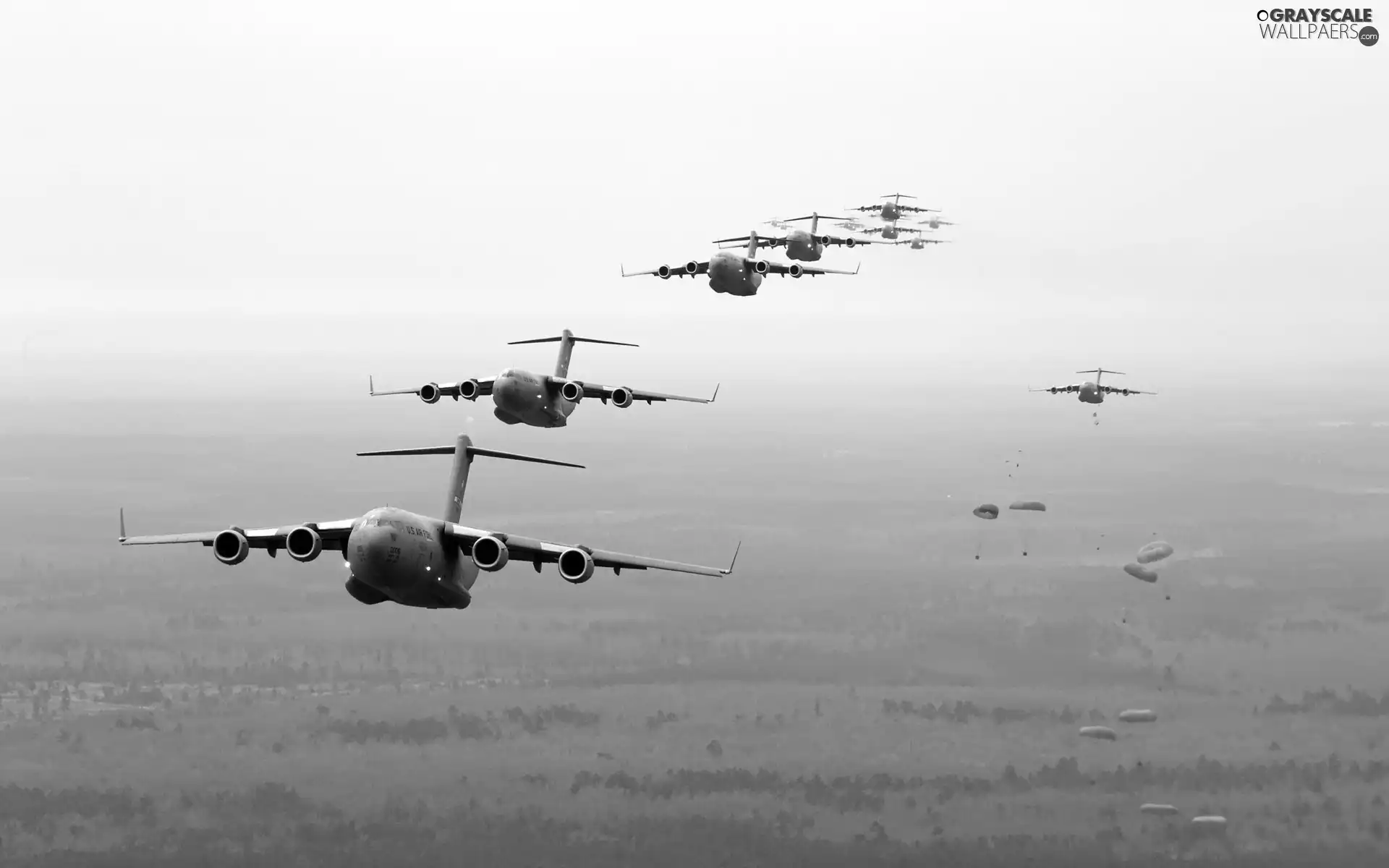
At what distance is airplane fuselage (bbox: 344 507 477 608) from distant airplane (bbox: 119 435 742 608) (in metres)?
0.04

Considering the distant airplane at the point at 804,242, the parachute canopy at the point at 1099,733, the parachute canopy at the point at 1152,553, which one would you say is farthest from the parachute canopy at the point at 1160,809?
the distant airplane at the point at 804,242

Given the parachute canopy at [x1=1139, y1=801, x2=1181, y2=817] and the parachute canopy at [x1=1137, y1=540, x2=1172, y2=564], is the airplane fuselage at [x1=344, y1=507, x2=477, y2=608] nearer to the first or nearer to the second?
the parachute canopy at [x1=1137, y1=540, x2=1172, y2=564]

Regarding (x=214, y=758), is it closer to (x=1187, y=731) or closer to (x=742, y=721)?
(x=742, y=721)

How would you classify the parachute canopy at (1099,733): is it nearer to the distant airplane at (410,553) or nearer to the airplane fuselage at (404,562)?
the distant airplane at (410,553)

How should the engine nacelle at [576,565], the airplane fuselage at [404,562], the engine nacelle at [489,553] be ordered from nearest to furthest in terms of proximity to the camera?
1. the airplane fuselage at [404,562]
2. the engine nacelle at [489,553]
3. the engine nacelle at [576,565]

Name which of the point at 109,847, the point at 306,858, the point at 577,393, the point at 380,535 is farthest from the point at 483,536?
the point at 109,847

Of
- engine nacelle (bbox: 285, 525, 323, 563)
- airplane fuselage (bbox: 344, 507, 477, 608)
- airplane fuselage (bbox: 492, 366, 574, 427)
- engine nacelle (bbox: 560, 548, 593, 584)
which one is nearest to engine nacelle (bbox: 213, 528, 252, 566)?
engine nacelle (bbox: 285, 525, 323, 563)

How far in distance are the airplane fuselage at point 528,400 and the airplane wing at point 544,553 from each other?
22.7 metres

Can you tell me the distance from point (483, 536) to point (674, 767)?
456ft

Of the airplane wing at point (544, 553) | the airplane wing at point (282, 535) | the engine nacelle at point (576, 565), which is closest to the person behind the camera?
the engine nacelle at point (576, 565)

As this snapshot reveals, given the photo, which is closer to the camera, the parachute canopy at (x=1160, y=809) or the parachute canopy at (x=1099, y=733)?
the parachute canopy at (x=1160, y=809)

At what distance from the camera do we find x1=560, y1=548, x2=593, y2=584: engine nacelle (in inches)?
2432

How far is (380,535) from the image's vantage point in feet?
188

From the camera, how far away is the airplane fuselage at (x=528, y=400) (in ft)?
291
